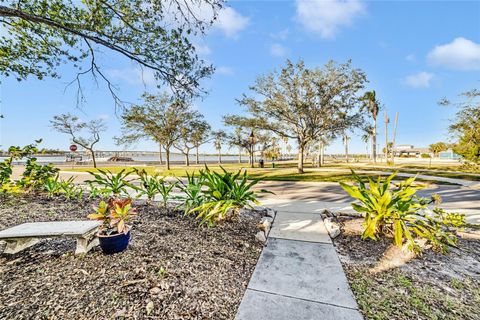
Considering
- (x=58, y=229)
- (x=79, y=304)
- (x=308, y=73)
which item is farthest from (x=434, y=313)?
(x=308, y=73)

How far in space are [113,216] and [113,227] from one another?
231mm

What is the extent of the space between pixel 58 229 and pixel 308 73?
47.2 feet

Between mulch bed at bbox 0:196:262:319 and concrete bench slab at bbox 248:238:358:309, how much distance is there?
0.21 m

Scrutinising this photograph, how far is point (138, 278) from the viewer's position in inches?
81.0

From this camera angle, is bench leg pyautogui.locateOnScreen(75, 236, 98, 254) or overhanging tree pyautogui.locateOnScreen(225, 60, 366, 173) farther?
overhanging tree pyautogui.locateOnScreen(225, 60, 366, 173)

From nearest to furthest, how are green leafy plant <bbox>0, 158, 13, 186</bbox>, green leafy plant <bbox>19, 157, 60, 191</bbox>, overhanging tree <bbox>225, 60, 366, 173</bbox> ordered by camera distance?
green leafy plant <bbox>0, 158, 13, 186</bbox>
green leafy plant <bbox>19, 157, 60, 191</bbox>
overhanging tree <bbox>225, 60, 366, 173</bbox>

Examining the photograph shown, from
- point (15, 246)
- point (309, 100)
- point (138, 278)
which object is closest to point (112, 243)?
point (138, 278)

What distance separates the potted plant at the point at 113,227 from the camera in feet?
7.93

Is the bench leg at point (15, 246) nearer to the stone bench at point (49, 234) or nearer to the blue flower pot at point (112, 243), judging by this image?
the stone bench at point (49, 234)

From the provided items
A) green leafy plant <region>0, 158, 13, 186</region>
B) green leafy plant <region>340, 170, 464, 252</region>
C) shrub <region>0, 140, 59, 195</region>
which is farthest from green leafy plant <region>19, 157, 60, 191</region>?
green leafy plant <region>340, 170, 464, 252</region>

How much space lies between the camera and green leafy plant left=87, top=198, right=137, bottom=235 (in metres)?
2.45

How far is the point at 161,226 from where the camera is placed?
3520mm

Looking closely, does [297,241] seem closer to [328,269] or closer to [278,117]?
[328,269]

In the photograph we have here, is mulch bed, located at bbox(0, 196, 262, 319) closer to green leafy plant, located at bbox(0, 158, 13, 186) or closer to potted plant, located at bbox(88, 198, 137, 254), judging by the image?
potted plant, located at bbox(88, 198, 137, 254)
